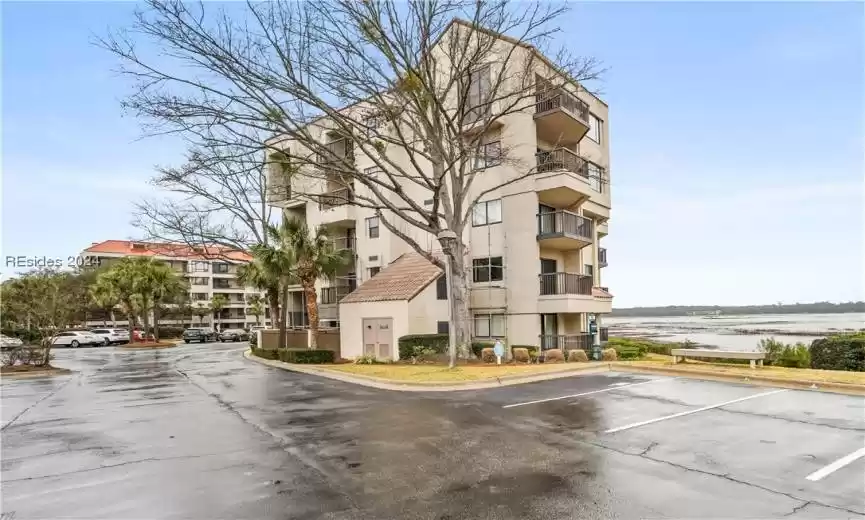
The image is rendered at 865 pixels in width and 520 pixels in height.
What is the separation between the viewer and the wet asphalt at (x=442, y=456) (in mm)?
5676

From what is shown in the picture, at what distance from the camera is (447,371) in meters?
17.2

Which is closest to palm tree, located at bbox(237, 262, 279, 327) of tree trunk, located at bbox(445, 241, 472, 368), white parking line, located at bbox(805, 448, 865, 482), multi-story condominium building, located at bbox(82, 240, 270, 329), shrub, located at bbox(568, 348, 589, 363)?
tree trunk, located at bbox(445, 241, 472, 368)

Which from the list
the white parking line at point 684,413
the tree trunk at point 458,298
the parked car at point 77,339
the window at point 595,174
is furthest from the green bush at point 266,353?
the parked car at point 77,339

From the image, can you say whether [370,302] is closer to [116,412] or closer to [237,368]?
[237,368]

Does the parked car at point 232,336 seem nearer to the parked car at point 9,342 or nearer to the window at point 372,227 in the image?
the parked car at point 9,342

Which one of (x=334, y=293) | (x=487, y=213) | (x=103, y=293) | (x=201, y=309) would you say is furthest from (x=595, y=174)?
(x=201, y=309)

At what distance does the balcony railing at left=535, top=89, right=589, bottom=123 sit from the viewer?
76.9 feet

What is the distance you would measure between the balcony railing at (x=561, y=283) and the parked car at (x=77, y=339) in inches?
1729

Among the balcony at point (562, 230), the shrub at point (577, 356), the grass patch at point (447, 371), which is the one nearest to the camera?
the grass patch at point (447, 371)

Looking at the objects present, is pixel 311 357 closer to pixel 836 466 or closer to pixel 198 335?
pixel 836 466

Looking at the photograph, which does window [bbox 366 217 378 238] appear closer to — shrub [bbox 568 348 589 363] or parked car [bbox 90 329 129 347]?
shrub [bbox 568 348 589 363]

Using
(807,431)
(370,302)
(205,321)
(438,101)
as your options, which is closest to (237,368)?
(370,302)

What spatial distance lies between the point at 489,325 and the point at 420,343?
452 cm

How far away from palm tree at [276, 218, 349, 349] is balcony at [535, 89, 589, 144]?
12379mm
